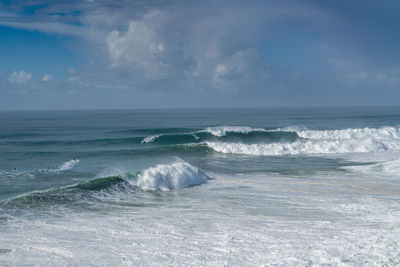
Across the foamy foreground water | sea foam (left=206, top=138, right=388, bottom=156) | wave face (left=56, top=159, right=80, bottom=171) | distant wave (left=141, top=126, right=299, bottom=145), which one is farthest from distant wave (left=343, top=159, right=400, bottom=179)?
wave face (left=56, top=159, right=80, bottom=171)

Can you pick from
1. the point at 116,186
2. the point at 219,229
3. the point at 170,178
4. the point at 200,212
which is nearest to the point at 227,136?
the point at 170,178

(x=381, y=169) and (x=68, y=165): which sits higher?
(x=381, y=169)

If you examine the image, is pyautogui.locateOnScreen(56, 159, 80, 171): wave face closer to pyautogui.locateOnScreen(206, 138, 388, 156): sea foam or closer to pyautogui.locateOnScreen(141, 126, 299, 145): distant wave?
pyautogui.locateOnScreen(206, 138, 388, 156): sea foam

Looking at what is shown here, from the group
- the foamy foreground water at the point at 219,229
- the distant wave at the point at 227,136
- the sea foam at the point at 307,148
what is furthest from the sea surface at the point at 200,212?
the distant wave at the point at 227,136

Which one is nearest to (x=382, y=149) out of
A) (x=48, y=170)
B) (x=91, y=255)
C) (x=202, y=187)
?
(x=202, y=187)

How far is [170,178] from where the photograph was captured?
14320 millimetres

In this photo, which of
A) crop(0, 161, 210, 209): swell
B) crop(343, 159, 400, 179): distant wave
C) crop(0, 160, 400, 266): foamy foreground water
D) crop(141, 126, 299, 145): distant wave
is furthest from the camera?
crop(141, 126, 299, 145): distant wave

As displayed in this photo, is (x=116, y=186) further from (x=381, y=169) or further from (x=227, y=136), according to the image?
(x=227, y=136)

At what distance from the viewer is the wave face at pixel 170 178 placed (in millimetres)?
13859

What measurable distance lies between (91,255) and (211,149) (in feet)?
66.1

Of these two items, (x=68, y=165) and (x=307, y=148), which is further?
(x=307, y=148)

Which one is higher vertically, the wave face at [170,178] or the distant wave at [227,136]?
the distant wave at [227,136]

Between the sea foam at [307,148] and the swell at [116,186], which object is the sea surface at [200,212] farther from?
the sea foam at [307,148]

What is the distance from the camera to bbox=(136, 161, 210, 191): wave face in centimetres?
1386
